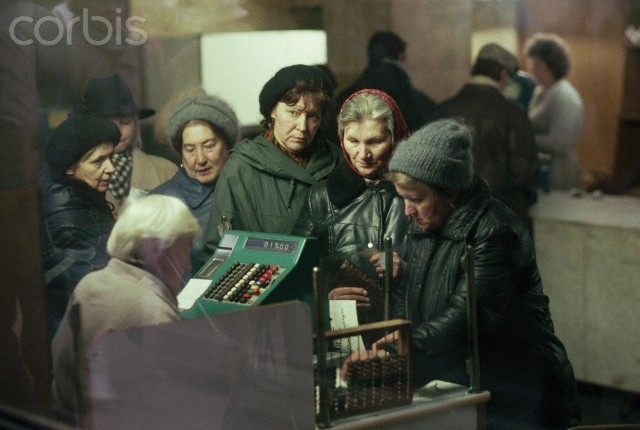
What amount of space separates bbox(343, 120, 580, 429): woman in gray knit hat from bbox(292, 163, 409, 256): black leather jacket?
32 millimetres

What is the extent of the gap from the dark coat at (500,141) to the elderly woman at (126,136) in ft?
2.10

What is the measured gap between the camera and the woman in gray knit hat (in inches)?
94.9

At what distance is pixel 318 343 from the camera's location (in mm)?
2285

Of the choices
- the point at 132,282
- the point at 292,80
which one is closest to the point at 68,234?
the point at 132,282

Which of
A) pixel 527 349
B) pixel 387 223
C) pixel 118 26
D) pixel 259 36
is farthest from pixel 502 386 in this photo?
pixel 118 26

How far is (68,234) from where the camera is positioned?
2635 mm

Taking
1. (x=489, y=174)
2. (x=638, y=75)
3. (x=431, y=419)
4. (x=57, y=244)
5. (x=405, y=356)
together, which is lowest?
(x=431, y=419)

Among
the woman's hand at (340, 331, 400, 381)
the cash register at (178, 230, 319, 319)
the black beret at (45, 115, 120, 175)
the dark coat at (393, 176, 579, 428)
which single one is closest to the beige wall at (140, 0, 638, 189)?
the black beret at (45, 115, 120, 175)

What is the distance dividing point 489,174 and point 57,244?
40.2 inches

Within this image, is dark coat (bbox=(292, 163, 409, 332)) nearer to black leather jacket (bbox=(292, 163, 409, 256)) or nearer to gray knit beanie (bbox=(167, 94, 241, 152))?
black leather jacket (bbox=(292, 163, 409, 256))

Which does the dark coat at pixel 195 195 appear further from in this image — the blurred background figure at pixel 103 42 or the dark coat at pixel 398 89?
the dark coat at pixel 398 89

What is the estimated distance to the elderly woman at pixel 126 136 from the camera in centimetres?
253

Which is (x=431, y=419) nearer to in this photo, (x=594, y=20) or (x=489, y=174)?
(x=489, y=174)

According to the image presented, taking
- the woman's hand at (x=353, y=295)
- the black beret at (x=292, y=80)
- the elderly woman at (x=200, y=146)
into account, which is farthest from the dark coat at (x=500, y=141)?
the elderly woman at (x=200, y=146)
